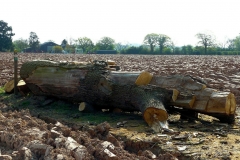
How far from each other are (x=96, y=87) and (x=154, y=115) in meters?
1.77

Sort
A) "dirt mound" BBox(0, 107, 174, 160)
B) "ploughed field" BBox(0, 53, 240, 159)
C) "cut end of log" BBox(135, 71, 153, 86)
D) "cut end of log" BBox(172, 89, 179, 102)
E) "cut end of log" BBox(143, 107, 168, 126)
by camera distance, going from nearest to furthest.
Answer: "dirt mound" BBox(0, 107, 174, 160) < "ploughed field" BBox(0, 53, 240, 159) < "cut end of log" BBox(143, 107, 168, 126) < "cut end of log" BBox(172, 89, 179, 102) < "cut end of log" BBox(135, 71, 153, 86)

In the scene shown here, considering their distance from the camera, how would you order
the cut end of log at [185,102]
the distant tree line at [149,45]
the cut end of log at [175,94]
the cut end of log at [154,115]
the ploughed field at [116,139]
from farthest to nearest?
the distant tree line at [149,45] → the cut end of log at [175,94] → the cut end of log at [185,102] → the cut end of log at [154,115] → the ploughed field at [116,139]

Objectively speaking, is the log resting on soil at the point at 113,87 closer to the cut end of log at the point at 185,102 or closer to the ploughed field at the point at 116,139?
the cut end of log at the point at 185,102

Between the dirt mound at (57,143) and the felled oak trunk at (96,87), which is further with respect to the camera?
the felled oak trunk at (96,87)

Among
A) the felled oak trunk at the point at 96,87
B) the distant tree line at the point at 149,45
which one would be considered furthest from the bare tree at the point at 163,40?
the felled oak trunk at the point at 96,87

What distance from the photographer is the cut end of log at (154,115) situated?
627cm

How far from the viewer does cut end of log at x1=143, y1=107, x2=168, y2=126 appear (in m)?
6.27

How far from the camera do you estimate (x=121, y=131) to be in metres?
5.94

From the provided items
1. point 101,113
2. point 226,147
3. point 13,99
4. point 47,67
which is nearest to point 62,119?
point 101,113

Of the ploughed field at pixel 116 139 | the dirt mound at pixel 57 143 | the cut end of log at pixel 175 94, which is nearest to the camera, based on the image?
the dirt mound at pixel 57 143

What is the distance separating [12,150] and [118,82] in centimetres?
297

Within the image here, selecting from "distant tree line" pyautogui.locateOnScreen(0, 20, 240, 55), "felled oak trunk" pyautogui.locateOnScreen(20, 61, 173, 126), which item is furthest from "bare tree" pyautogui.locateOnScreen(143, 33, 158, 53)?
"felled oak trunk" pyautogui.locateOnScreen(20, 61, 173, 126)

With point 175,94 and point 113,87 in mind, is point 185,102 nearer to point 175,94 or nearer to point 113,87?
Answer: point 175,94

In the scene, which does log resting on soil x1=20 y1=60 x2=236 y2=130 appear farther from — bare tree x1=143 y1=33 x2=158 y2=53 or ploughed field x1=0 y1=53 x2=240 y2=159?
bare tree x1=143 y1=33 x2=158 y2=53
